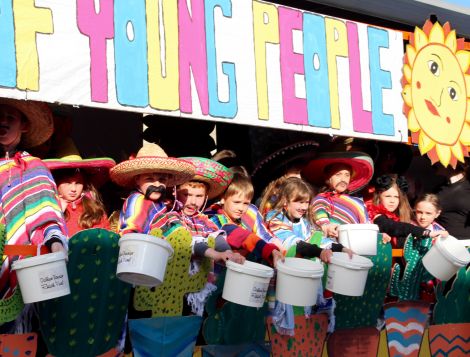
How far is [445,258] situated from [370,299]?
554 mm

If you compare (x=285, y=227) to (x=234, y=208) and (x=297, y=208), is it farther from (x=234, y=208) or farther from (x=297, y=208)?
(x=234, y=208)

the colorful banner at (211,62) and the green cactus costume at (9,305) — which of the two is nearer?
the green cactus costume at (9,305)

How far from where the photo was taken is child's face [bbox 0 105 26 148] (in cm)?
393

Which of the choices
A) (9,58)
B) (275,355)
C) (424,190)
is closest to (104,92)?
(9,58)

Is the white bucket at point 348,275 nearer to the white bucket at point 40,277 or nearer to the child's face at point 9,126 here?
the white bucket at point 40,277

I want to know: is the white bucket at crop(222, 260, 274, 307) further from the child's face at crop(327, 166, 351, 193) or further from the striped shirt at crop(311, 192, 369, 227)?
the child's face at crop(327, 166, 351, 193)

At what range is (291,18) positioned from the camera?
490 cm

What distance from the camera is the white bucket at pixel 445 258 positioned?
4.82 meters

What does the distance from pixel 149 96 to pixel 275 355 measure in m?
1.68

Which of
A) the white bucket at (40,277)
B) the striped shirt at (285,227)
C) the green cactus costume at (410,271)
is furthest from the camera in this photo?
the green cactus costume at (410,271)

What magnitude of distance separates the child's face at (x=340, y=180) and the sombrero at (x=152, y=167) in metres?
1.49

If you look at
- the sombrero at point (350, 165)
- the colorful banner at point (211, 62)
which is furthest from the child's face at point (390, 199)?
the colorful banner at point (211, 62)

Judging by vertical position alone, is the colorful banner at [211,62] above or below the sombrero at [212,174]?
above

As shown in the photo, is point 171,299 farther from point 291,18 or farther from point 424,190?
point 424,190
